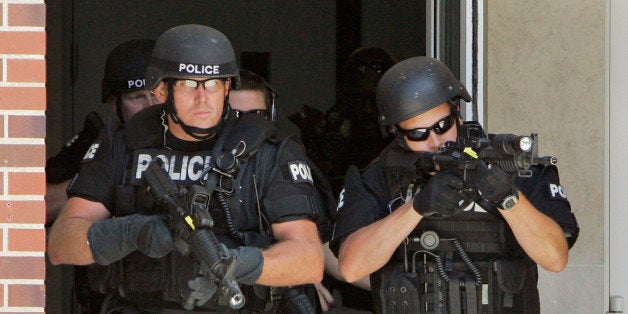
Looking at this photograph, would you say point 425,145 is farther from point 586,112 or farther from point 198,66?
point 586,112

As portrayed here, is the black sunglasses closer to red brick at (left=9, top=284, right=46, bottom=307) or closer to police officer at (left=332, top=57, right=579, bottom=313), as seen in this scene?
police officer at (left=332, top=57, right=579, bottom=313)

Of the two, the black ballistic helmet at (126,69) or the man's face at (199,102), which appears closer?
the man's face at (199,102)

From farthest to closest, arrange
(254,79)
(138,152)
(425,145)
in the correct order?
(254,79) → (138,152) → (425,145)

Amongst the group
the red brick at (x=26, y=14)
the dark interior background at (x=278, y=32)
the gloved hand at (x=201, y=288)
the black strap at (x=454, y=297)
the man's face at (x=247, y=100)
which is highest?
the dark interior background at (x=278, y=32)

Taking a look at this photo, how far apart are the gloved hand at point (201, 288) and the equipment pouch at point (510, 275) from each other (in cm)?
97

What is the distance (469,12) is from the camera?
5.21 m

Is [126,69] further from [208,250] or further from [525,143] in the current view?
[525,143]

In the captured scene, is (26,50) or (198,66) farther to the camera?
(198,66)

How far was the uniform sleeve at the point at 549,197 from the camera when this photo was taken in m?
4.05

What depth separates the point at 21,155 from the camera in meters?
3.47

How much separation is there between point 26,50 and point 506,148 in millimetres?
1426

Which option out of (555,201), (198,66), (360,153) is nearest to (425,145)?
(555,201)

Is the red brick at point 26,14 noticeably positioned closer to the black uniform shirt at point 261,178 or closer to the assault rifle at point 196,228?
the assault rifle at point 196,228
